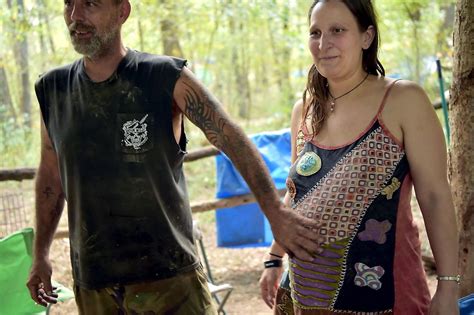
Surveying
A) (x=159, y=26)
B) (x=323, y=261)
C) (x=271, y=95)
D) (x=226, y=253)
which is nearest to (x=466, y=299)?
(x=323, y=261)

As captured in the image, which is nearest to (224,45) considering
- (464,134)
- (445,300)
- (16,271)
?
(16,271)

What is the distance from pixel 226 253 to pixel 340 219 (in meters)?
5.61

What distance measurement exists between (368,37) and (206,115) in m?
0.65

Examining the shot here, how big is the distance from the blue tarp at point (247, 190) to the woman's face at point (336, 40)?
11.3ft

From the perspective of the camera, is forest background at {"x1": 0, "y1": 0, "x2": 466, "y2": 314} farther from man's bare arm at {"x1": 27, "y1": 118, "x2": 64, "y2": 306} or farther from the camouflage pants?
Answer: the camouflage pants

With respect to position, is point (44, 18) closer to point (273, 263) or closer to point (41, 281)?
point (41, 281)

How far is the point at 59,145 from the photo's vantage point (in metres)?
2.60

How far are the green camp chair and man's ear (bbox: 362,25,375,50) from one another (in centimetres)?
257

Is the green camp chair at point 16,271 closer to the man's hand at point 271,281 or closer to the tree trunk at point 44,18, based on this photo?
the man's hand at point 271,281

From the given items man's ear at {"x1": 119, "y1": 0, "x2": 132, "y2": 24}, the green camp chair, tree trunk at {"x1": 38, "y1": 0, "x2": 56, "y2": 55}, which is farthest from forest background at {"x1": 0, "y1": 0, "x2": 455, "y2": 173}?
man's ear at {"x1": 119, "y1": 0, "x2": 132, "y2": 24}

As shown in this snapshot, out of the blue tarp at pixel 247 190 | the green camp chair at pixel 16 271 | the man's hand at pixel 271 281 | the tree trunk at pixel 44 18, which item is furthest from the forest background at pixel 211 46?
the man's hand at pixel 271 281

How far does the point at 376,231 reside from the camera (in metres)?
2.18

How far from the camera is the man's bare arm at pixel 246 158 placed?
223cm

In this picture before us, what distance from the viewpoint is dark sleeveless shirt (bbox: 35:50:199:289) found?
2477mm
